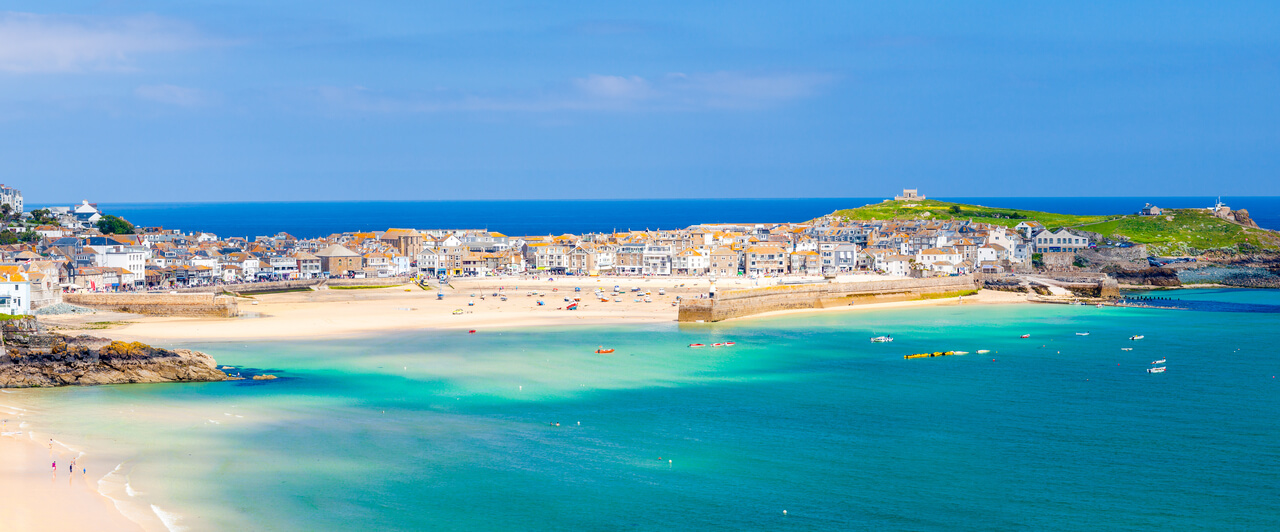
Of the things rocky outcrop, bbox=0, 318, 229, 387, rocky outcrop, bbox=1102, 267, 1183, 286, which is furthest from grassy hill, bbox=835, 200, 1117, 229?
rocky outcrop, bbox=0, 318, 229, 387

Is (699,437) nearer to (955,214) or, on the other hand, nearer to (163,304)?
(163,304)

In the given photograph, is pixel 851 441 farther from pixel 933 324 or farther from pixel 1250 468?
pixel 933 324

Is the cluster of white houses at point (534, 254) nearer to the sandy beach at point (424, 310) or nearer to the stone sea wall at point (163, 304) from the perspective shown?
the sandy beach at point (424, 310)

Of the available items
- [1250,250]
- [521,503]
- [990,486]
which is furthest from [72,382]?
[1250,250]

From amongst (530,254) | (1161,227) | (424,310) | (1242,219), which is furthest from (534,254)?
(1242,219)

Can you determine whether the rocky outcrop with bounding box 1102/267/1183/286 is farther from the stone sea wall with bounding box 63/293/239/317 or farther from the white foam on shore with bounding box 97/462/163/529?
the white foam on shore with bounding box 97/462/163/529
